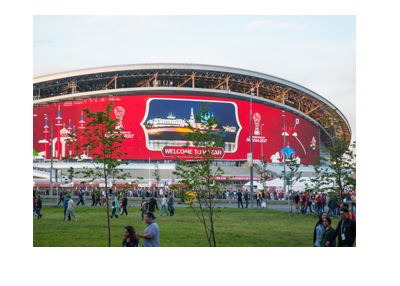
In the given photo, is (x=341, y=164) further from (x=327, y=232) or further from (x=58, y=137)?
(x=58, y=137)

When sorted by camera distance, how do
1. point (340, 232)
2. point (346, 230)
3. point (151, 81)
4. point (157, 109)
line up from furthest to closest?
1. point (151, 81)
2. point (157, 109)
3. point (340, 232)
4. point (346, 230)

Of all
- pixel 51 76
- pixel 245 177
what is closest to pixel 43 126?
pixel 51 76

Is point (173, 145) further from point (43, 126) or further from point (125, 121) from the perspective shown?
point (43, 126)

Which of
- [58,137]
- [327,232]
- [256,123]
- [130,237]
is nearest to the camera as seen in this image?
[130,237]

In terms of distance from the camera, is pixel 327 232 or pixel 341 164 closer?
pixel 327 232

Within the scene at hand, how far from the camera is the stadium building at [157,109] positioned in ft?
248

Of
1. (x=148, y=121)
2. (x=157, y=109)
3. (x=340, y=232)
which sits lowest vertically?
(x=340, y=232)

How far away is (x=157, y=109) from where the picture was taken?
3009 inches

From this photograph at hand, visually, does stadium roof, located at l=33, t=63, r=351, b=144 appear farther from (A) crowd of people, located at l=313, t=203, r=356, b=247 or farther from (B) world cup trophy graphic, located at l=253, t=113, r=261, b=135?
(A) crowd of people, located at l=313, t=203, r=356, b=247

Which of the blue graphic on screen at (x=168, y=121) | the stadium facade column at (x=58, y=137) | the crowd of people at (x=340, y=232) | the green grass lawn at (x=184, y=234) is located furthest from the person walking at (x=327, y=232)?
the stadium facade column at (x=58, y=137)

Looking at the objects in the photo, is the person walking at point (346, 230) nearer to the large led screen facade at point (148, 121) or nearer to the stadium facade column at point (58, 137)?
the large led screen facade at point (148, 121)

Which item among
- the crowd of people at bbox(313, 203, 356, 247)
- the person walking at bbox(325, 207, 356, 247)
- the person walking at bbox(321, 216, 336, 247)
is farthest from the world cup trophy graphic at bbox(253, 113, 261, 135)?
the person walking at bbox(325, 207, 356, 247)

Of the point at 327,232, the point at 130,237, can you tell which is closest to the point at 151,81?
the point at 327,232

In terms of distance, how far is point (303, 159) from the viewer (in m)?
85.6
